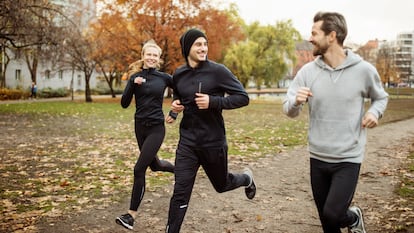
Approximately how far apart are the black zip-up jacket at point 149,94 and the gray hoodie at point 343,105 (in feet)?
7.66

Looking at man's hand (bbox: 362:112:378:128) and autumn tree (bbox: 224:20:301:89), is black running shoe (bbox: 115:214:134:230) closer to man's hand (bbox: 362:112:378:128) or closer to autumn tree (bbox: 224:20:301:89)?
man's hand (bbox: 362:112:378:128)

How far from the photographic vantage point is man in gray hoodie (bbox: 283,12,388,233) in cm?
357

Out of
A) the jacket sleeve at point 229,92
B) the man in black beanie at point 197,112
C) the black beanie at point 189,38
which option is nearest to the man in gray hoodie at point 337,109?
the jacket sleeve at point 229,92

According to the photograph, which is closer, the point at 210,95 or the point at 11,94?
the point at 210,95

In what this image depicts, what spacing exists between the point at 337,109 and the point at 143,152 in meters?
2.58


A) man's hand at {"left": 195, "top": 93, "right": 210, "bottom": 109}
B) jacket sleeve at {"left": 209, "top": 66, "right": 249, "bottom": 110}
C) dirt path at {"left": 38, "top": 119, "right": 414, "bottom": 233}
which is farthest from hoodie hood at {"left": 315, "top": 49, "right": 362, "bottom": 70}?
dirt path at {"left": 38, "top": 119, "right": 414, "bottom": 233}

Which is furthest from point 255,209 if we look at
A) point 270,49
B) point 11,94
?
point 270,49

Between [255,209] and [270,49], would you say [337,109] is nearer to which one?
[255,209]

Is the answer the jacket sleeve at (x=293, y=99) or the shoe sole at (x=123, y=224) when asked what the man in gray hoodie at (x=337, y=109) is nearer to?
the jacket sleeve at (x=293, y=99)

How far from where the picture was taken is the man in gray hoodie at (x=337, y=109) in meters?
3.57

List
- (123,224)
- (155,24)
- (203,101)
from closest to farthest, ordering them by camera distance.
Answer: (203,101) < (123,224) < (155,24)

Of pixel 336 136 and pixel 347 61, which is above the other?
pixel 347 61

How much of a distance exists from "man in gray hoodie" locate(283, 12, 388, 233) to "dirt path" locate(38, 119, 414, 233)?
4.94ft

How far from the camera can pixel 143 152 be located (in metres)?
5.30
